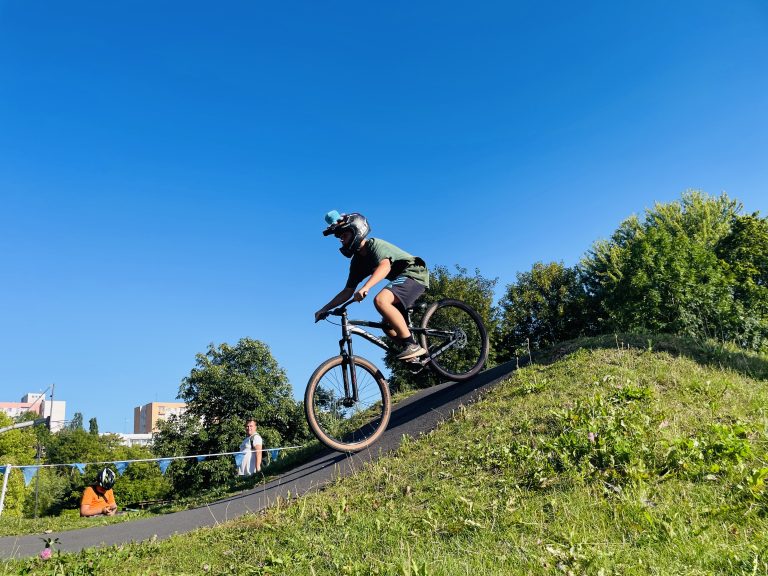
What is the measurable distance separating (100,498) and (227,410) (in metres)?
30.1

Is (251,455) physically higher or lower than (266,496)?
lower

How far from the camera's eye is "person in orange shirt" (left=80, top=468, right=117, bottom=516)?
444 inches

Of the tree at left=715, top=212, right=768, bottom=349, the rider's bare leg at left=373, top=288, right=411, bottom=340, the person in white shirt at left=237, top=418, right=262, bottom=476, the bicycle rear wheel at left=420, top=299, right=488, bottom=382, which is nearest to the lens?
the rider's bare leg at left=373, top=288, right=411, bottom=340

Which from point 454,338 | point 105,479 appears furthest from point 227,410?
point 454,338

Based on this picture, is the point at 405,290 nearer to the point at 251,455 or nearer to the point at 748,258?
the point at 251,455

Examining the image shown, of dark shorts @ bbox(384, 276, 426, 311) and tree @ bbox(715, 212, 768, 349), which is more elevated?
tree @ bbox(715, 212, 768, 349)

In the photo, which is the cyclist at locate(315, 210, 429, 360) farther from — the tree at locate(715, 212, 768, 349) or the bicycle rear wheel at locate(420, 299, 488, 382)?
the tree at locate(715, 212, 768, 349)

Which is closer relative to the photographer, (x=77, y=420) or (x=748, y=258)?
(x=748, y=258)

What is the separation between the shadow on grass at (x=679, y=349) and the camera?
7371 millimetres

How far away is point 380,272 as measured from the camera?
6738mm

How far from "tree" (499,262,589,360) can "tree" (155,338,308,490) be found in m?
19.5

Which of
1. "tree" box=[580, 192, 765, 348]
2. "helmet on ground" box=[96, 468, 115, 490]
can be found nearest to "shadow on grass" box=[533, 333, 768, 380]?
"helmet on ground" box=[96, 468, 115, 490]

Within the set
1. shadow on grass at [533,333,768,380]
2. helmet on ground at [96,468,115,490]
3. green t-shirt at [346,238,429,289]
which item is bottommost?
helmet on ground at [96,468,115,490]

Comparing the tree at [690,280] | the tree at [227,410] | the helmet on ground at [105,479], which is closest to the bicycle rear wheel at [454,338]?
the helmet on ground at [105,479]
